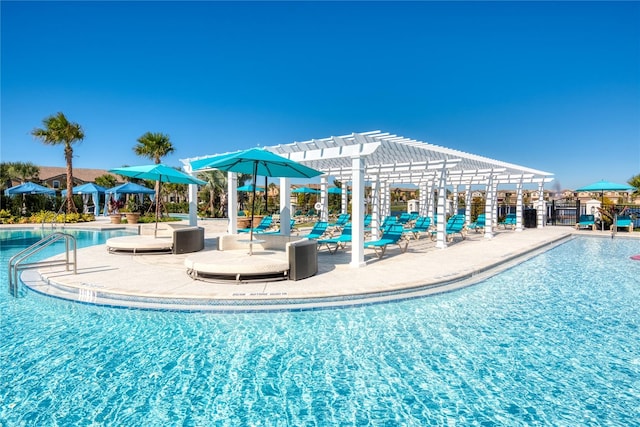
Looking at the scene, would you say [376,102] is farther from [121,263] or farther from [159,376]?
[159,376]

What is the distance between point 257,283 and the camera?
21.9 ft

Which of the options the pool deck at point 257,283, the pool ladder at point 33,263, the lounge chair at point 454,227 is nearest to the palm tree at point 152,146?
the pool deck at point 257,283

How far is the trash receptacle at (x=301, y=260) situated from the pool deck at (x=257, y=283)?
156mm

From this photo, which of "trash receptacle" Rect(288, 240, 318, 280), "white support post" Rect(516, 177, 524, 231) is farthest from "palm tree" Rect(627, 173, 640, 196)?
"trash receptacle" Rect(288, 240, 318, 280)

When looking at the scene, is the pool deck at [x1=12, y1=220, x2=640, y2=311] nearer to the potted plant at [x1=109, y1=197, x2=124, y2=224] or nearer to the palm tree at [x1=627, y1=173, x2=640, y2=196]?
the potted plant at [x1=109, y1=197, x2=124, y2=224]

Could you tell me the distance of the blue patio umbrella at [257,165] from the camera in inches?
271

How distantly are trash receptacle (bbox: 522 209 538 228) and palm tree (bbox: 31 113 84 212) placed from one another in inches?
1109

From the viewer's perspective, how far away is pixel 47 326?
488 cm

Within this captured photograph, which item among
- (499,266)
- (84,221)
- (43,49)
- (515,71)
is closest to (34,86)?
(43,49)

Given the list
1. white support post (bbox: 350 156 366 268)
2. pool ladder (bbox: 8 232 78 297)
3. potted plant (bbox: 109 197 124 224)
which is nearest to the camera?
pool ladder (bbox: 8 232 78 297)

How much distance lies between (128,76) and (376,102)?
16.4m

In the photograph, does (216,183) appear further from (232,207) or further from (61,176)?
(61,176)

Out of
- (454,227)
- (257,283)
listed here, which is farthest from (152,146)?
(257,283)

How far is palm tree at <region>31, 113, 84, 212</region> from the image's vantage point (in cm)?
2248
